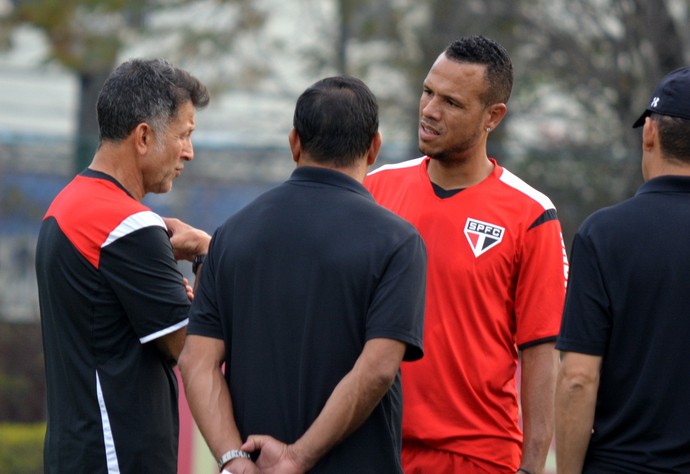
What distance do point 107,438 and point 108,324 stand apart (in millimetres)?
368

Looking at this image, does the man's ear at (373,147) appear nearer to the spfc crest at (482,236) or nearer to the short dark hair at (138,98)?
the spfc crest at (482,236)

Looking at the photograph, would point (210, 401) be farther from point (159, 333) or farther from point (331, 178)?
point (331, 178)

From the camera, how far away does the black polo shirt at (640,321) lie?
3.35 meters

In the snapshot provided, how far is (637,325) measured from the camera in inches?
133

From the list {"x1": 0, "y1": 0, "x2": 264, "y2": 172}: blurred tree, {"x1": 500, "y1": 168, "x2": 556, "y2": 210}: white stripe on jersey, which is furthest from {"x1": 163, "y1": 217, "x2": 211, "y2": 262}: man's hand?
{"x1": 0, "y1": 0, "x2": 264, "y2": 172}: blurred tree

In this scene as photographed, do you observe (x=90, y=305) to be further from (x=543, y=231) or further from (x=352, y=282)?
(x=543, y=231)

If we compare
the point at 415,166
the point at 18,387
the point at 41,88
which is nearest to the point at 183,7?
the point at 18,387

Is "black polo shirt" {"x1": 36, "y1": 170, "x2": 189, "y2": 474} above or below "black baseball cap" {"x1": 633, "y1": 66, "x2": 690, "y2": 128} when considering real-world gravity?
below

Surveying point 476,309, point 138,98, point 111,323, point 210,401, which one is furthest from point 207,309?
point 476,309

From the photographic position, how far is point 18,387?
33.8 ft

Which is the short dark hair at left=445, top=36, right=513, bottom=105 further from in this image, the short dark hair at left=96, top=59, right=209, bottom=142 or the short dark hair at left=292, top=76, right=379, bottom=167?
the short dark hair at left=96, top=59, right=209, bottom=142

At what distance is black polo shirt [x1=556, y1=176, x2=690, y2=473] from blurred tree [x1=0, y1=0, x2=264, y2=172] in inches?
423

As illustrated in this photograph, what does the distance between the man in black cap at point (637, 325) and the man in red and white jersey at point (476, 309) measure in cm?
53

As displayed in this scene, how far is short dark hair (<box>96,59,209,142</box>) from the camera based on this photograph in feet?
12.6
